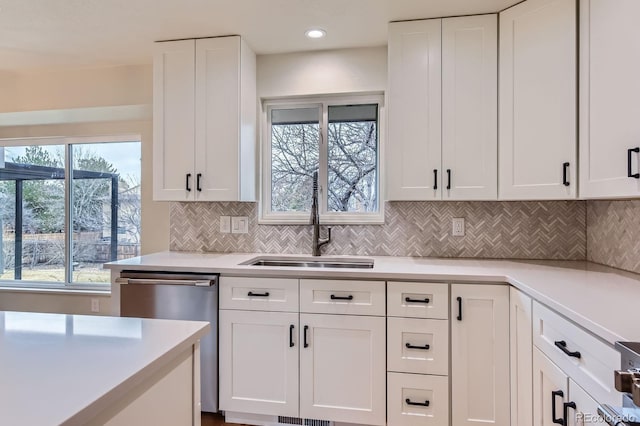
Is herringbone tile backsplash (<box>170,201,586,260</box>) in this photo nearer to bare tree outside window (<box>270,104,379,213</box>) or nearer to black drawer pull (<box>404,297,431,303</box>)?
bare tree outside window (<box>270,104,379,213</box>)

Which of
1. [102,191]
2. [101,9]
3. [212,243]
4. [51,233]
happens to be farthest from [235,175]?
→ [51,233]

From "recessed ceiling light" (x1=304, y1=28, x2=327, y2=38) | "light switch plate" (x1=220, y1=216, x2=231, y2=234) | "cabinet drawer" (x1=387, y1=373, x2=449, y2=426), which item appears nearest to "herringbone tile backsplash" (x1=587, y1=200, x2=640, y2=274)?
"cabinet drawer" (x1=387, y1=373, x2=449, y2=426)

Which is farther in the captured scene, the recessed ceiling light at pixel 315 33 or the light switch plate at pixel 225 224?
the light switch plate at pixel 225 224

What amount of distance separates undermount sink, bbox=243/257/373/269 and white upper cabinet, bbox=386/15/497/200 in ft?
1.71

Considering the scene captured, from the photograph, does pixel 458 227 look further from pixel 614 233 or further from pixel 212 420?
pixel 212 420

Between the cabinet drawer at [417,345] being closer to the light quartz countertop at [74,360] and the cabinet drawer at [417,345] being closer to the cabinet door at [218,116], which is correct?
the light quartz countertop at [74,360]

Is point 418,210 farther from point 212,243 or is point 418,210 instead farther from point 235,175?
point 212,243

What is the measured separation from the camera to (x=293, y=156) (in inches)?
110

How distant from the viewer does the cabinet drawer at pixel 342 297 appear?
6.24 feet

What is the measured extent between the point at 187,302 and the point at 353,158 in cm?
153

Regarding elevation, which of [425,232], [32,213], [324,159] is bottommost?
[425,232]

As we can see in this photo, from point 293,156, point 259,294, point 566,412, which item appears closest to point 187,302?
point 259,294

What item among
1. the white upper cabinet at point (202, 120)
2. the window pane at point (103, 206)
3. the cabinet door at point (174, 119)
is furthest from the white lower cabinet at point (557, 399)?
the window pane at point (103, 206)

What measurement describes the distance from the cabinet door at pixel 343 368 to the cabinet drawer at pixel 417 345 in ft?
0.19
